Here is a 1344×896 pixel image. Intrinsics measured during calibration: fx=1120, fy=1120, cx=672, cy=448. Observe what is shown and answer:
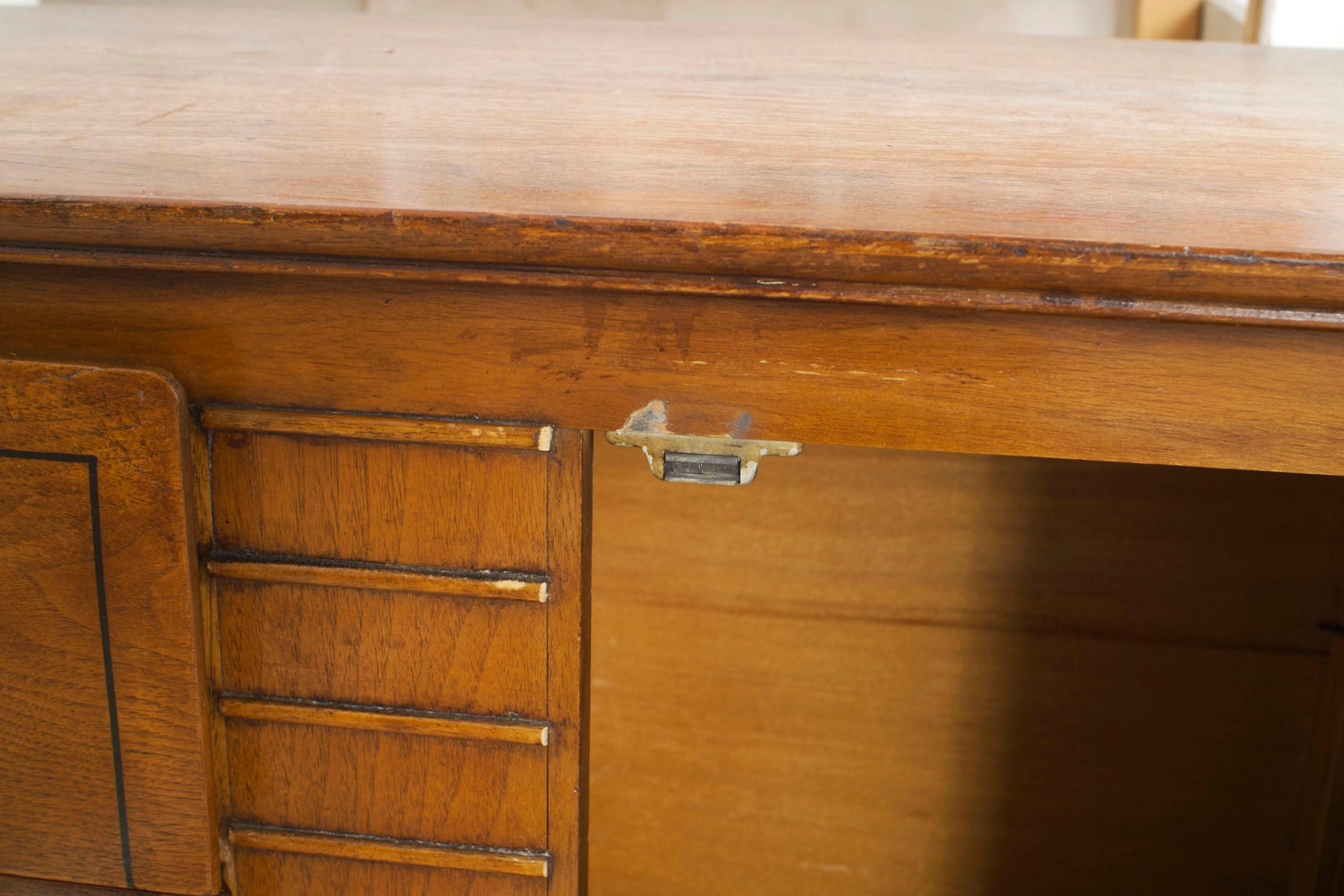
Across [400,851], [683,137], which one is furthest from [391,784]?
[683,137]

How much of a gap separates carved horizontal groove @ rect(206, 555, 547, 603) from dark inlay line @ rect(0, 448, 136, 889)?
0.05 m

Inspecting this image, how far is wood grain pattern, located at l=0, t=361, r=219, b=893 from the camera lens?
0.57 m

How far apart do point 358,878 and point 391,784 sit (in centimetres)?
7

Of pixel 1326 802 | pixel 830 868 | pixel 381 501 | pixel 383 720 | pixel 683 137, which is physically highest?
pixel 683 137

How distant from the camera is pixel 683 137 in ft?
2.33

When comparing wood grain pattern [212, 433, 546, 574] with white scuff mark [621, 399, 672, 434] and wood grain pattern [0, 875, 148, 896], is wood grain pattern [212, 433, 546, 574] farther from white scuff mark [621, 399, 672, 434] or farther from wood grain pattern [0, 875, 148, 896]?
wood grain pattern [0, 875, 148, 896]

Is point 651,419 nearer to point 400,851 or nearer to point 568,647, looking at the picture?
point 568,647

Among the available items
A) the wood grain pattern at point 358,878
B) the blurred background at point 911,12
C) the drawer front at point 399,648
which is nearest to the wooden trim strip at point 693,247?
the drawer front at point 399,648

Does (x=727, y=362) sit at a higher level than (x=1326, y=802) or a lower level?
higher

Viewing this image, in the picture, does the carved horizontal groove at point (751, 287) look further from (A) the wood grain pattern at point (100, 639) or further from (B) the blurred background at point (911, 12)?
(B) the blurred background at point (911, 12)

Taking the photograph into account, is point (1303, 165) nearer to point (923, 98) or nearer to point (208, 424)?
point (923, 98)

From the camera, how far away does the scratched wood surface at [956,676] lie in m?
1.10

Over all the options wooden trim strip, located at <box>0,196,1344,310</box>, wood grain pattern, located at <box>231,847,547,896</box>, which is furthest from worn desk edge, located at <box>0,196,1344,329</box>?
wood grain pattern, located at <box>231,847,547,896</box>

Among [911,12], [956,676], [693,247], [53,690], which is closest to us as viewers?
[693,247]
